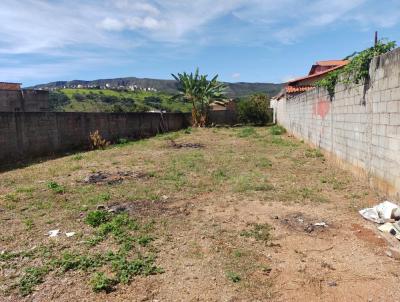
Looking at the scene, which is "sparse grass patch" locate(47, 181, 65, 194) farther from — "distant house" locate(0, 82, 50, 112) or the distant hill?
the distant hill

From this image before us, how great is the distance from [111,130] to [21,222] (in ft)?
41.3

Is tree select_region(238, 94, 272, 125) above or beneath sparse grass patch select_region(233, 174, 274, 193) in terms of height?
above

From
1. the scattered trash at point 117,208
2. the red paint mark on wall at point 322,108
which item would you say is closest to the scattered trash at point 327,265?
the scattered trash at point 117,208

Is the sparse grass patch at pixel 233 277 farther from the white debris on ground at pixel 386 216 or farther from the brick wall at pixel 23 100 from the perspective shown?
the brick wall at pixel 23 100

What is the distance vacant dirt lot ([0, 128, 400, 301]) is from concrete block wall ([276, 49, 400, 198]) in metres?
0.48

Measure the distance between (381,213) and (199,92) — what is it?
24.6 meters

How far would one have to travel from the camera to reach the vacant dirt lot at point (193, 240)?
10.5ft

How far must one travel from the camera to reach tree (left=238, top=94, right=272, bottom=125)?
29641mm

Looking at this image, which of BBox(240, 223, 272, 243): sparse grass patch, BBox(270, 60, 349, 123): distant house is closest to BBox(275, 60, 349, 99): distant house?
BBox(270, 60, 349, 123): distant house

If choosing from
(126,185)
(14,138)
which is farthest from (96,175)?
(14,138)

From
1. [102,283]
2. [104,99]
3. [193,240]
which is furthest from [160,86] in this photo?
[102,283]

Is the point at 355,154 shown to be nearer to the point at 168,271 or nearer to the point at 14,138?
the point at 168,271

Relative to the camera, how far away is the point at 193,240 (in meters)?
4.32

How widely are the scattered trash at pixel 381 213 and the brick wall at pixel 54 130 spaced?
32.4 ft
